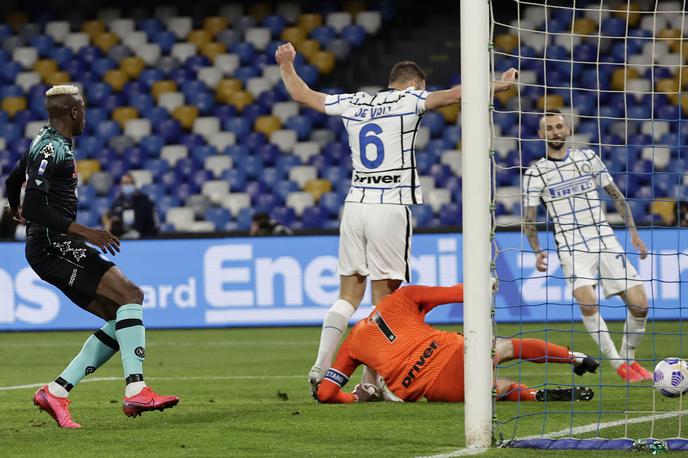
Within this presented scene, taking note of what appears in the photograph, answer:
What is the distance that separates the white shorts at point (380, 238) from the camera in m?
7.56

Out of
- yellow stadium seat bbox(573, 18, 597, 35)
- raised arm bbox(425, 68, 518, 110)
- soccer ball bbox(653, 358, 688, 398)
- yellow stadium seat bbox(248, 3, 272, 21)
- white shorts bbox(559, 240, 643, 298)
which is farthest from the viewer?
yellow stadium seat bbox(248, 3, 272, 21)

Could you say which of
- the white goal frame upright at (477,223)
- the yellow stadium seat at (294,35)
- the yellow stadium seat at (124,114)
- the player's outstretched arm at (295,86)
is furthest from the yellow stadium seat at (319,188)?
the white goal frame upright at (477,223)

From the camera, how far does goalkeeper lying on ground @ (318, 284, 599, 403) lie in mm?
7172

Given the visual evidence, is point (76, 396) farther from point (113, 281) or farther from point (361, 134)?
point (361, 134)

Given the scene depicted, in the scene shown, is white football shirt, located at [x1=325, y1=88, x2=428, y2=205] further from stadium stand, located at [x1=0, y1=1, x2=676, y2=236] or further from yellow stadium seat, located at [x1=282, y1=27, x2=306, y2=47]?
yellow stadium seat, located at [x1=282, y1=27, x2=306, y2=47]

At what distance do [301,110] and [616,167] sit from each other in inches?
209

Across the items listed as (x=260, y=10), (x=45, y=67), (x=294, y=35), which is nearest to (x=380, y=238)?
(x=294, y=35)

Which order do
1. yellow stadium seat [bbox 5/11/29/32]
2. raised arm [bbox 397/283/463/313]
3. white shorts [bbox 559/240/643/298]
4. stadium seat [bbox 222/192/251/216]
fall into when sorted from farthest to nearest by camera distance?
yellow stadium seat [bbox 5/11/29/32], stadium seat [bbox 222/192/251/216], white shorts [bbox 559/240/643/298], raised arm [bbox 397/283/463/313]

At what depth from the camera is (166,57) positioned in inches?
839

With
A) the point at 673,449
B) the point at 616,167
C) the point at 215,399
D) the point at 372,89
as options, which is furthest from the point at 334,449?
the point at 372,89

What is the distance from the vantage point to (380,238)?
7.56 metres

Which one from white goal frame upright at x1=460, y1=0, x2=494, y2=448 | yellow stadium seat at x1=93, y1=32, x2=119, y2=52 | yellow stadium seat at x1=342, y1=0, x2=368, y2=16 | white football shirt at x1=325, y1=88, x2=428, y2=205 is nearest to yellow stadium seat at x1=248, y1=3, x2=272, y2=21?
yellow stadium seat at x1=342, y1=0, x2=368, y2=16

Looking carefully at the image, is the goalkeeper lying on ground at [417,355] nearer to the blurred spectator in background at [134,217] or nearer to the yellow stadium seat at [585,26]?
the blurred spectator in background at [134,217]

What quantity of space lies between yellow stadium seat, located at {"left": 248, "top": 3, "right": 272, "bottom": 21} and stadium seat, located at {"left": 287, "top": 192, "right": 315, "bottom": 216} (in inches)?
157
